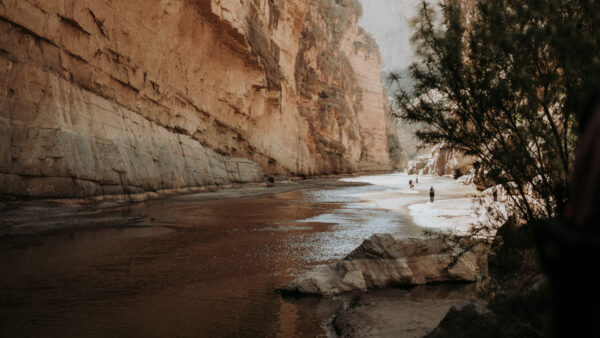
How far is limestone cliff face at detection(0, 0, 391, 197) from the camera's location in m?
14.9

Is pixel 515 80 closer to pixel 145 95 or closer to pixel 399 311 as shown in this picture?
pixel 399 311

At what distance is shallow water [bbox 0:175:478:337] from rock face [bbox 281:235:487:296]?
1.84ft

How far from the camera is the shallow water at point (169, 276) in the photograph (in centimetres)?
557

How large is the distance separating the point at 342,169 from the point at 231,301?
64100mm

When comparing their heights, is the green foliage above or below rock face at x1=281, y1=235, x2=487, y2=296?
above

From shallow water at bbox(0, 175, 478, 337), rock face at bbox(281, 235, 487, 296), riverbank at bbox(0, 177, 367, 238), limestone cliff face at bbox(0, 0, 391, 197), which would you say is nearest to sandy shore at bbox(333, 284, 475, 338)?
rock face at bbox(281, 235, 487, 296)

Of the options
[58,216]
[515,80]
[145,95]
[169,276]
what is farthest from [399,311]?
[145,95]

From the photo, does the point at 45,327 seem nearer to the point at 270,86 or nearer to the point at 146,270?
the point at 146,270

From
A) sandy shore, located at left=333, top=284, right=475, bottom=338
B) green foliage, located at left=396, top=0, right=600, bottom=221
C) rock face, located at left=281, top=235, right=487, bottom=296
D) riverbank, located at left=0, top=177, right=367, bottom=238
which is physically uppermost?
green foliage, located at left=396, top=0, right=600, bottom=221

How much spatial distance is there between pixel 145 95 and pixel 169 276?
19.3 m

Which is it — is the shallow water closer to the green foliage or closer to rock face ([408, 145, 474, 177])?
the green foliage

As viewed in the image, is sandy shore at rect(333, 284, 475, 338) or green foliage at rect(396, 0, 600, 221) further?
sandy shore at rect(333, 284, 475, 338)

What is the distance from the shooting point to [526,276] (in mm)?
4793

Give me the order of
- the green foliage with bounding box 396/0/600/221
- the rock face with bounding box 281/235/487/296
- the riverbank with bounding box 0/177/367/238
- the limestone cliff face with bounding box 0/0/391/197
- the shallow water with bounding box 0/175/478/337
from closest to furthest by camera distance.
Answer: the green foliage with bounding box 396/0/600/221 → the shallow water with bounding box 0/175/478/337 → the rock face with bounding box 281/235/487/296 → the riverbank with bounding box 0/177/367/238 → the limestone cliff face with bounding box 0/0/391/197
